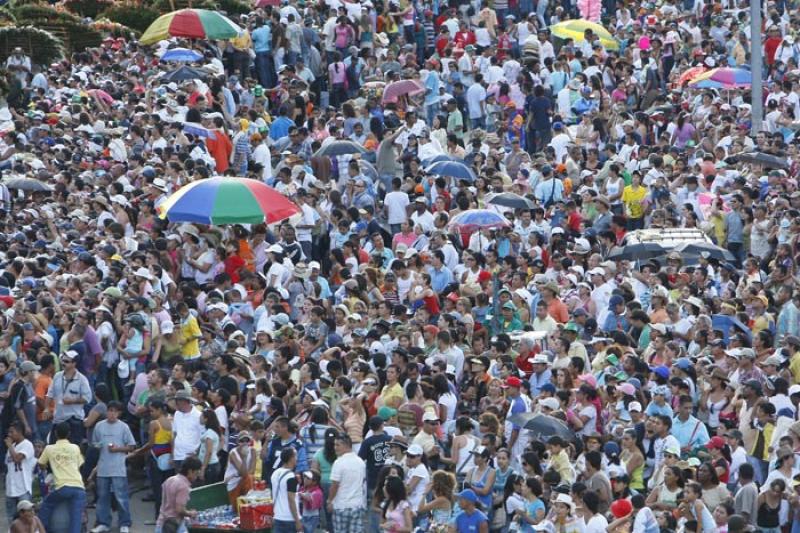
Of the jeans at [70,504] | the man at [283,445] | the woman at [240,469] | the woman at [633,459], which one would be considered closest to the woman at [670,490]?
the woman at [633,459]

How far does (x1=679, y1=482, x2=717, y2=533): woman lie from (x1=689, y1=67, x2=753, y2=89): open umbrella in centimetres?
1503

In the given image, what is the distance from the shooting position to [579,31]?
3541 cm

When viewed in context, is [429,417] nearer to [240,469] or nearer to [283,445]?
[283,445]

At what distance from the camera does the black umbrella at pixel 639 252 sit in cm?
2395

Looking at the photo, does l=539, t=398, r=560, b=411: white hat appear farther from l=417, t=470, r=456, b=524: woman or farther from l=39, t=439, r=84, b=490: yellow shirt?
l=39, t=439, r=84, b=490: yellow shirt

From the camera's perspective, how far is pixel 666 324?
2181cm

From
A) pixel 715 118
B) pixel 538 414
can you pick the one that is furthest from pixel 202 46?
pixel 538 414

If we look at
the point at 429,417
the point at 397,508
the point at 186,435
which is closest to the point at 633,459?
the point at 429,417

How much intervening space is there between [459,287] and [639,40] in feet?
43.1

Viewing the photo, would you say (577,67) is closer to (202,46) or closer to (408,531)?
(202,46)

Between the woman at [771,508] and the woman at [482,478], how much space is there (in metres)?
2.38

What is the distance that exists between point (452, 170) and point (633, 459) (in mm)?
9756

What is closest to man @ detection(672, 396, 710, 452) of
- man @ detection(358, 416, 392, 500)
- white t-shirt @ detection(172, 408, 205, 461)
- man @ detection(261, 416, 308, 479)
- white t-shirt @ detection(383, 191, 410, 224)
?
man @ detection(358, 416, 392, 500)

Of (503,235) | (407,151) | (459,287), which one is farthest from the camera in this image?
(407,151)
